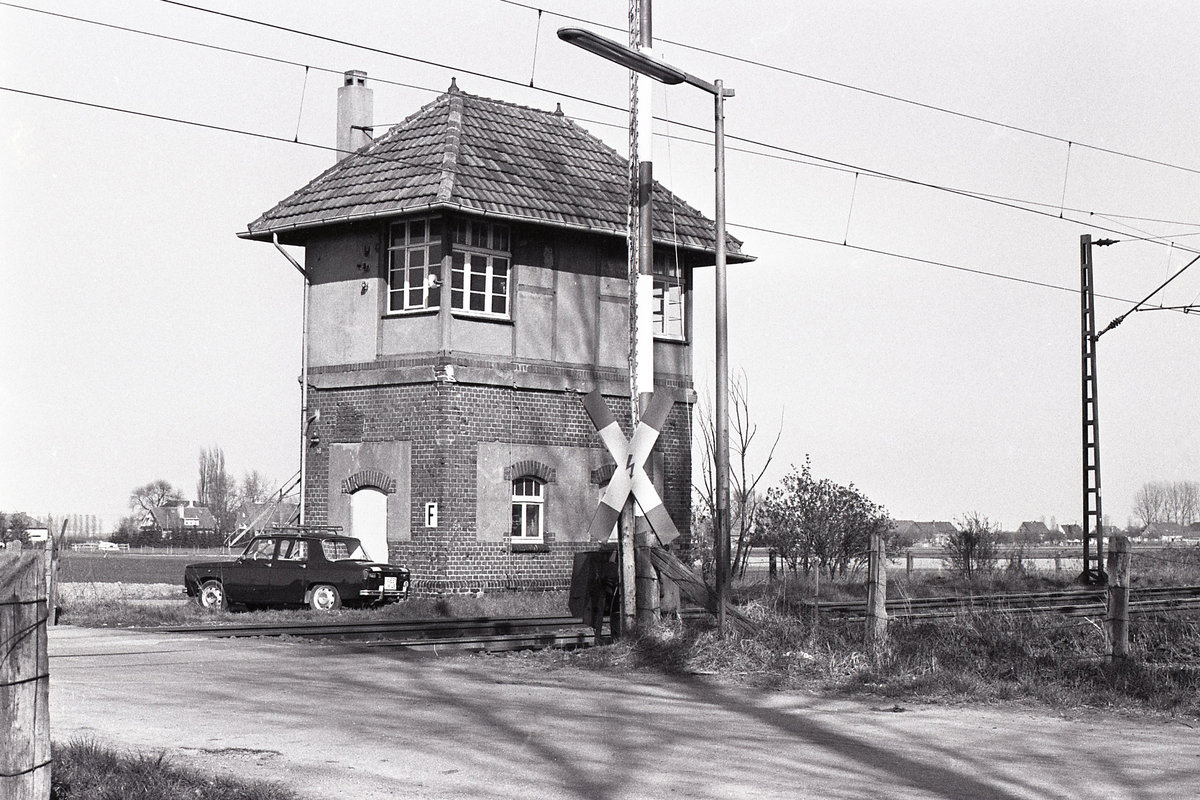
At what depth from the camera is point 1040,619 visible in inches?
539

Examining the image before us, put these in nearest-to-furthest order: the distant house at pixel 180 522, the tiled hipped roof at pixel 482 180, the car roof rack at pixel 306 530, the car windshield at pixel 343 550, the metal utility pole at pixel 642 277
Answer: the metal utility pole at pixel 642 277 < the car windshield at pixel 343 550 < the car roof rack at pixel 306 530 < the tiled hipped roof at pixel 482 180 < the distant house at pixel 180 522

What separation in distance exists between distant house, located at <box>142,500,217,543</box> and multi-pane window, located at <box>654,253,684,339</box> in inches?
3042

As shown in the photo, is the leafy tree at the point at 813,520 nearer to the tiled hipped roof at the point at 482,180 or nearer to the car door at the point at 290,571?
the tiled hipped roof at the point at 482,180

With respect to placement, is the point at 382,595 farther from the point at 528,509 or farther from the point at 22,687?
the point at 22,687

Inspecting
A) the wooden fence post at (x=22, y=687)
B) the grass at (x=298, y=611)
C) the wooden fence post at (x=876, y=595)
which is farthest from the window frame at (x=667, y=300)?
the wooden fence post at (x=22, y=687)

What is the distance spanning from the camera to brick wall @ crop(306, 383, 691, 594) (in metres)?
24.7

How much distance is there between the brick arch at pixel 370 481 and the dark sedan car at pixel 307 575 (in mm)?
2355

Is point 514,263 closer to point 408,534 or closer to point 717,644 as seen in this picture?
point 408,534

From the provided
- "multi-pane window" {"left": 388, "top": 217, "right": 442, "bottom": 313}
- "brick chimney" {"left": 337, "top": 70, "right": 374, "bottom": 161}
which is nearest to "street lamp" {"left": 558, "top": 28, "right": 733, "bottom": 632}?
"multi-pane window" {"left": 388, "top": 217, "right": 442, "bottom": 313}

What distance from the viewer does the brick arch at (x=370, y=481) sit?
25.5 m

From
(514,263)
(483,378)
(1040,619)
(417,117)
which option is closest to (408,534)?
(483,378)

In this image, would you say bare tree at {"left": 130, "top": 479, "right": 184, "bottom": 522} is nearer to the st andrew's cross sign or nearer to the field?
the field

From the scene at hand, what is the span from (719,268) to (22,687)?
11.1 metres

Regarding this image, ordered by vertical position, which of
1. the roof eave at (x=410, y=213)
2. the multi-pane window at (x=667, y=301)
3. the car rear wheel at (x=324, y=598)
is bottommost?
the car rear wheel at (x=324, y=598)
